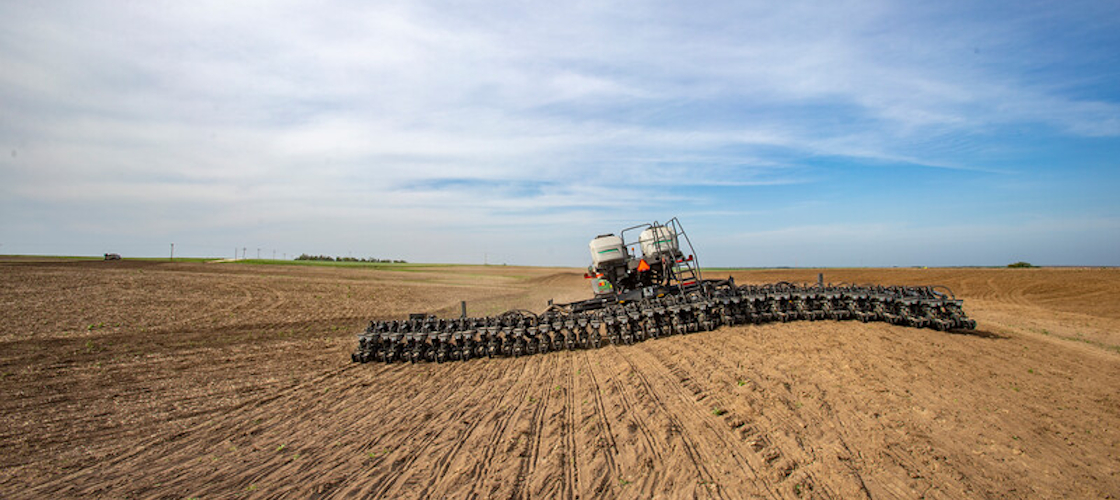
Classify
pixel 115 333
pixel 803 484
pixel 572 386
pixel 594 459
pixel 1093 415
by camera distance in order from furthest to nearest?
pixel 115 333 < pixel 572 386 < pixel 1093 415 < pixel 594 459 < pixel 803 484

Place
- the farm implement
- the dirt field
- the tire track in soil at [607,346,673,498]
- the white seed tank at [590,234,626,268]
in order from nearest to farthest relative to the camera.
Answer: the tire track in soil at [607,346,673,498] → the dirt field → the farm implement → the white seed tank at [590,234,626,268]

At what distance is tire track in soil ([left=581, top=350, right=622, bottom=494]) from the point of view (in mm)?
4859

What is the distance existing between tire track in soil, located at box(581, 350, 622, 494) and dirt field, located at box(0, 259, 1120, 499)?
33 mm

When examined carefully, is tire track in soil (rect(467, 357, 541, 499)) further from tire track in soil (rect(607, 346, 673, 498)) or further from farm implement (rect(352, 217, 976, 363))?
farm implement (rect(352, 217, 976, 363))

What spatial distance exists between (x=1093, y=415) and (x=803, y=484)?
5.21 metres

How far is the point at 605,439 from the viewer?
19.7 ft

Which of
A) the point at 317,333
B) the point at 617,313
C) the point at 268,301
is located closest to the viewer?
the point at 617,313

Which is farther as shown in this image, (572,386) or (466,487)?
(572,386)

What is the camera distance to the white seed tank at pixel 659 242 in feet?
48.1

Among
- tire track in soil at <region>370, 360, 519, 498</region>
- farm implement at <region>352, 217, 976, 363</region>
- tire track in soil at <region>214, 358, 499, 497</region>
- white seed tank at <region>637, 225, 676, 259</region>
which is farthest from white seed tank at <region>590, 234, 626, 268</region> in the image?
tire track in soil at <region>370, 360, 519, 498</region>

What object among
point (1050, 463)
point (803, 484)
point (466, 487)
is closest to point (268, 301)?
point (466, 487)

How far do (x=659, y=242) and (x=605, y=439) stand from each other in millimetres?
9415

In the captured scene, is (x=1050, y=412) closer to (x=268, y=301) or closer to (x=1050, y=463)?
(x=1050, y=463)

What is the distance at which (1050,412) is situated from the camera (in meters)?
6.40
